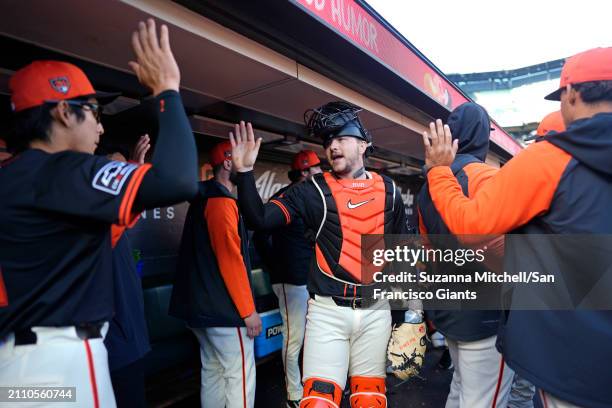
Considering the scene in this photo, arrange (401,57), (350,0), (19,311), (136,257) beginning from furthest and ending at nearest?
(136,257)
(401,57)
(350,0)
(19,311)

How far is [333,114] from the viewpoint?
2236 millimetres

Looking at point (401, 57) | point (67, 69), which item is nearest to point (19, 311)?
point (67, 69)

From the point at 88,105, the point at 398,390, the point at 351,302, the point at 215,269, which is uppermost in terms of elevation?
A: the point at 88,105

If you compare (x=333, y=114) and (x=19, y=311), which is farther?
(x=333, y=114)

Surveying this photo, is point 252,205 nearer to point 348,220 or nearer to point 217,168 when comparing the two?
point 348,220

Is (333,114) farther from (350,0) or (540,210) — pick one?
(540,210)

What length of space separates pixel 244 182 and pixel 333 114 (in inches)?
28.9

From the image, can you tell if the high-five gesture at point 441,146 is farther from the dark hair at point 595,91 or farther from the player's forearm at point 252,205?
the player's forearm at point 252,205

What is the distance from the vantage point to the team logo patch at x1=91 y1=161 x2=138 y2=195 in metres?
1.03

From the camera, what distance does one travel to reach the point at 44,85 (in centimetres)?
115

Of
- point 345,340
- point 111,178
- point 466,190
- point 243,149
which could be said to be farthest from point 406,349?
point 111,178

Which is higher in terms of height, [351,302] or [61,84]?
[61,84]

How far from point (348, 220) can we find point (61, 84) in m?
1.44

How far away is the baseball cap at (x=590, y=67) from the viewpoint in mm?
1243
